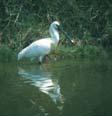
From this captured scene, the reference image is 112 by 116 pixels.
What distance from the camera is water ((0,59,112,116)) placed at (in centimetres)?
867

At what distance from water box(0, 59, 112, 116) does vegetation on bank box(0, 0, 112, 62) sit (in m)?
2.42

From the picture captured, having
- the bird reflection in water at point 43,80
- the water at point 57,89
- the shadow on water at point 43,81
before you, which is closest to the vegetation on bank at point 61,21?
the water at point 57,89

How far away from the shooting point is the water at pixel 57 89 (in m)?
8.67

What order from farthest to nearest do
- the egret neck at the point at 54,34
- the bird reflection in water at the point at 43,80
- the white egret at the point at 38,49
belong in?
the egret neck at the point at 54,34, the white egret at the point at 38,49, the bird reflection in water at the point at 43,80

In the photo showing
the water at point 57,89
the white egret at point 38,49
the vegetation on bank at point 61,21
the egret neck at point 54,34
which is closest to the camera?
the water at point 57,89

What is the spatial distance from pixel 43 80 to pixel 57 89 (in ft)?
3.31

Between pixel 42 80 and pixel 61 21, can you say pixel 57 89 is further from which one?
pixel 61 21

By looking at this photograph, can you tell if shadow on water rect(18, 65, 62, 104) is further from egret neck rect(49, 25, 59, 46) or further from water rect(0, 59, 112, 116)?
egret neck rect(49, 25, 59, 46)

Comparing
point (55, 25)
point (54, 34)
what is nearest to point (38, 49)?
point (54, 34)

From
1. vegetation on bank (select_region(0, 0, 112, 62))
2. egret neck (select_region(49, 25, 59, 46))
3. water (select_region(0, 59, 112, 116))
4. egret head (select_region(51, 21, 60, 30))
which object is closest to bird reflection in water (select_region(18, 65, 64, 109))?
water (select_region(0, 59, 112, 116))

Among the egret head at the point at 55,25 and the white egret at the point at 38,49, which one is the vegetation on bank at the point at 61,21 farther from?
the white egret at the point at 38,49

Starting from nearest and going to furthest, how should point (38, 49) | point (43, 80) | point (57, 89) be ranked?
point (57, 89), point (43, 80), point (38, 49)

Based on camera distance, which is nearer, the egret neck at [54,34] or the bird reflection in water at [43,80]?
the bird reflection in water at [43,80]

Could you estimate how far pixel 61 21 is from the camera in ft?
59.9
